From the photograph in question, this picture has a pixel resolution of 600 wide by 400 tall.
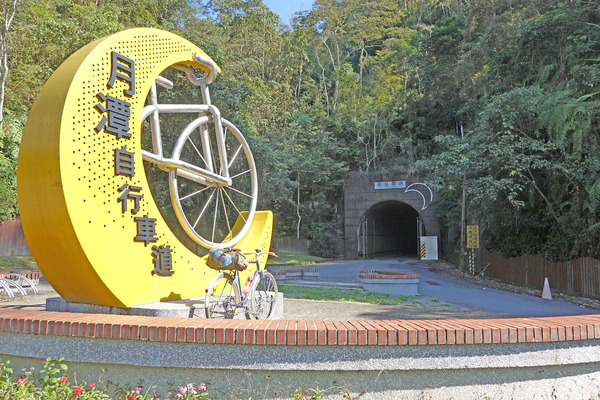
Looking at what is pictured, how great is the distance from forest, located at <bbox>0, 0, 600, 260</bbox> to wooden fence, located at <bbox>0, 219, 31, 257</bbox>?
30.4 inches

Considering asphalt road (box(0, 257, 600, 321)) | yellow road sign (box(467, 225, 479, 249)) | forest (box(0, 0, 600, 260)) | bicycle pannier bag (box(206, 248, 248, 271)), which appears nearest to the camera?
bicycle pannier bag (box(206, 248, 248, 271))

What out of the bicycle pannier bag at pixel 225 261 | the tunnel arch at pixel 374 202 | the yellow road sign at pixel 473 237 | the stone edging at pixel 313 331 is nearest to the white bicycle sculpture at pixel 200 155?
the bicycle pannier bag at pixel 225 261

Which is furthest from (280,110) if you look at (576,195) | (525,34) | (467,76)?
(576,195)

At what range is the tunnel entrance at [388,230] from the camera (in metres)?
36.2

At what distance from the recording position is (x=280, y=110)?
33281 millimetres

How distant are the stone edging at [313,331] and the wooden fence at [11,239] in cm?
2363

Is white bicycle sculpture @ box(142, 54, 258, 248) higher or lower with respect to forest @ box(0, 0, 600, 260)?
lower

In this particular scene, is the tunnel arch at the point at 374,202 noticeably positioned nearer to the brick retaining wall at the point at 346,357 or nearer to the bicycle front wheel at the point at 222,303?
the bicycle front wheel at the point at 222,303

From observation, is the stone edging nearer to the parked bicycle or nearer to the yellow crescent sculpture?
the yellow crescent sculpture

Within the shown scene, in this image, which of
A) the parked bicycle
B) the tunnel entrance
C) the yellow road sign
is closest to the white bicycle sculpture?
the parked bicycle

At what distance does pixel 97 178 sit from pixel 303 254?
95.9 feet

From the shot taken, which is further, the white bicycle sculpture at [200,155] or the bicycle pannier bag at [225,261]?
the white bicycle sculpture at [200,155]

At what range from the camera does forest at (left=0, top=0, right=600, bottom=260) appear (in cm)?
1664

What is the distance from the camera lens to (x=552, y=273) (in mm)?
16969
